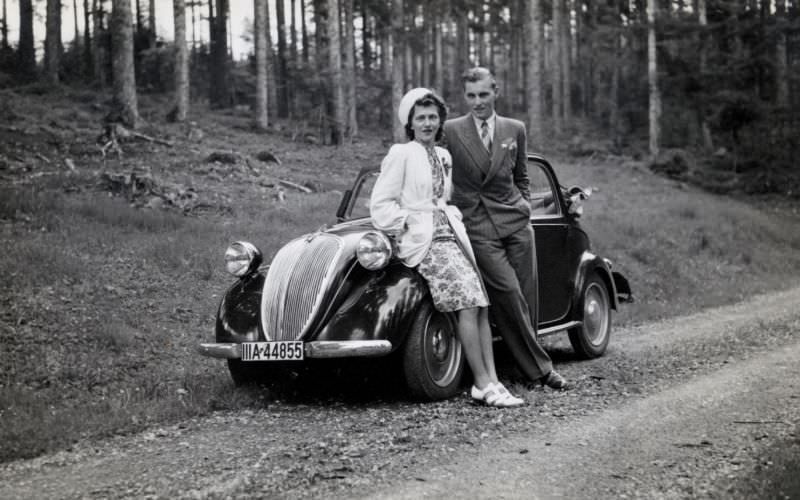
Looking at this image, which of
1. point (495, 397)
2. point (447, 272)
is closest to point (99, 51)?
point (447, 272)

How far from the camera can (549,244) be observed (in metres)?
6.96

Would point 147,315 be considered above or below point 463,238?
below

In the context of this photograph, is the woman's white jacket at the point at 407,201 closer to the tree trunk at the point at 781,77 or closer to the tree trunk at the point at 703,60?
the tree trunk at the point at 781,77

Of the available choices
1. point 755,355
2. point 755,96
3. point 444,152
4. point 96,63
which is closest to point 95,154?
point 444,152

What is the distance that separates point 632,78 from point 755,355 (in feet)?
119

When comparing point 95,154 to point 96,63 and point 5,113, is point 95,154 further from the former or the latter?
point 96,63

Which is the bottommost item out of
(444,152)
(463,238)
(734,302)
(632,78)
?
(734,302)

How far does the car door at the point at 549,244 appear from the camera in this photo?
22.4 ft

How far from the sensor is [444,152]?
18.4 feet

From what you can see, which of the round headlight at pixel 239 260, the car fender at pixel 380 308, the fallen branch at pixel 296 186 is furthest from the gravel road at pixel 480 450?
the fallen branch at pixel 296 186

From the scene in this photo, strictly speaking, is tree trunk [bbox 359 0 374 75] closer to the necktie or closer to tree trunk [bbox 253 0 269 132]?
tree trunk [bbox 253 0 269 132]

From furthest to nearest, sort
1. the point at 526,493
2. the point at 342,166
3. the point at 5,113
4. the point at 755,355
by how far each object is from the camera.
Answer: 1. the point at 342,166
2. the point at 5,113
3. the point at 755,355
4. the point at 526,493

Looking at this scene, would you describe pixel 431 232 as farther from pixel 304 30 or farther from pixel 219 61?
pixel 304 30

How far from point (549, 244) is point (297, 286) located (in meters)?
2.56
